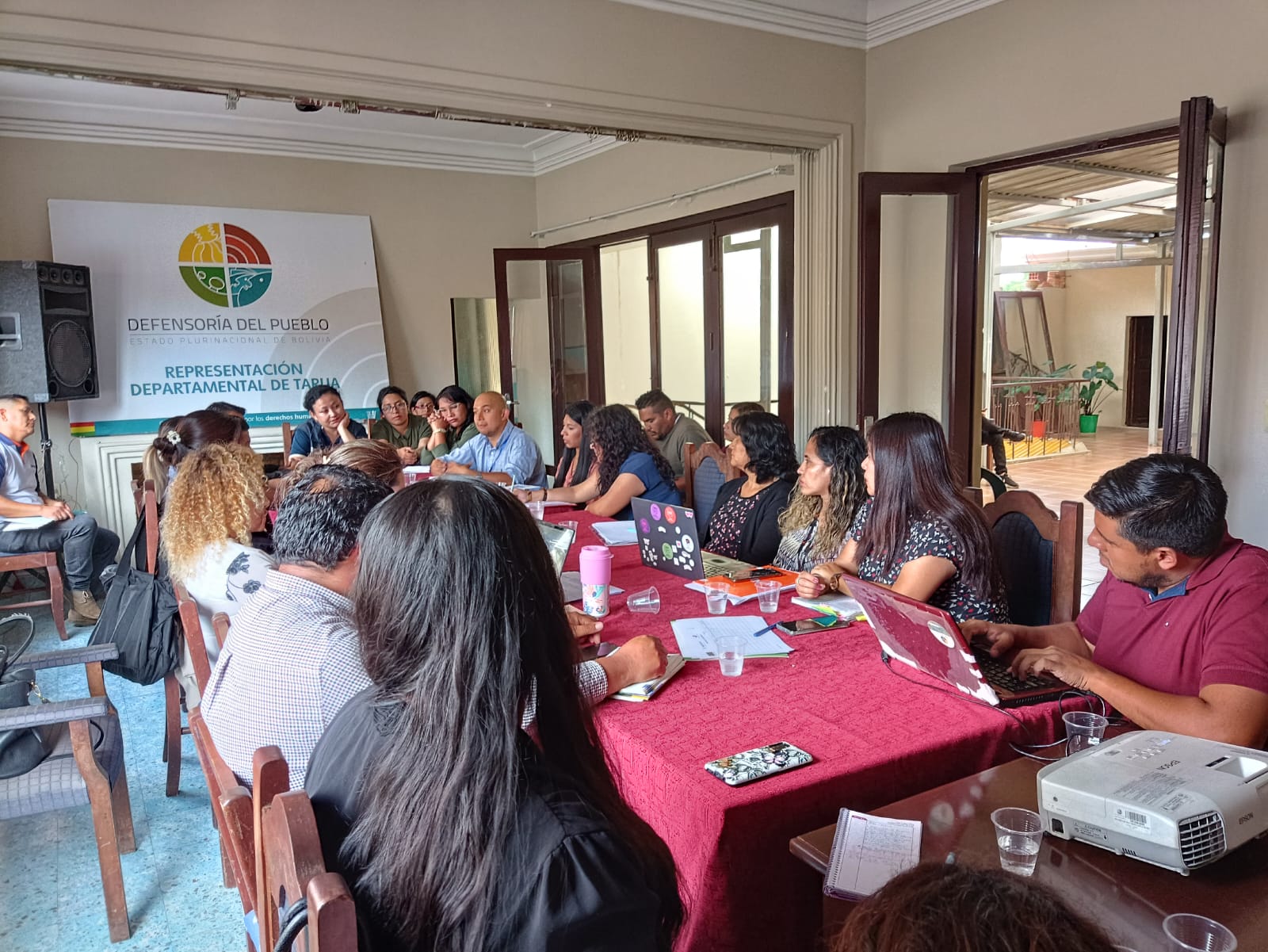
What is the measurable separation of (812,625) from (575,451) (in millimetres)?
2976

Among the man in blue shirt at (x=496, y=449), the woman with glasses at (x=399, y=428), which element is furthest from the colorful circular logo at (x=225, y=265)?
the man in blue shirt at (x=496, y=449)

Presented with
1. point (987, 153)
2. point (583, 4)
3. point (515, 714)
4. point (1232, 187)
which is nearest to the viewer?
point (515, 714)

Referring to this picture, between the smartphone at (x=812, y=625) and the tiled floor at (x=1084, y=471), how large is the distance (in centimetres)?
319

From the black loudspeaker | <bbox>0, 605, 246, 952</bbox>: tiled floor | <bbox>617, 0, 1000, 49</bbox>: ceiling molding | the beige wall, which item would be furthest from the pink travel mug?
the black loudspeaker

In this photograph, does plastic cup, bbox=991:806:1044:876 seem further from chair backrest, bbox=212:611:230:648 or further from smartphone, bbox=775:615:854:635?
chair backrest, bbox=212:611:230:648

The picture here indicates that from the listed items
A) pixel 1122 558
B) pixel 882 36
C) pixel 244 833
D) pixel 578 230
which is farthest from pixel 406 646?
pixel 578 230

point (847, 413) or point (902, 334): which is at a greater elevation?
point (902, 334)

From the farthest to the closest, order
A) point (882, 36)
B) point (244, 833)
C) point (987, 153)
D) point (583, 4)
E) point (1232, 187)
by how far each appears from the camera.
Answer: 1. point (882, 36)
2. point (987, 153)
3. point (583, 4)
4. point (1232, 187)
5. point (244, 833)

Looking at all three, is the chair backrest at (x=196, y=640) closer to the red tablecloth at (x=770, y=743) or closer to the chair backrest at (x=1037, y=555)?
the red tablecloth at (x=770, y=743)

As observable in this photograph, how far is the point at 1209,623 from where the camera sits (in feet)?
5.14

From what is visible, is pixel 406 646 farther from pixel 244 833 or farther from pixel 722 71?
pixel 722 71

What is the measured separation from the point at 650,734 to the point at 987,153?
3.52 metres

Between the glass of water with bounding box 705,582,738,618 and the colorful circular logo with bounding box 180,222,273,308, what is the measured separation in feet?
17.0

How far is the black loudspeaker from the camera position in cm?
502
